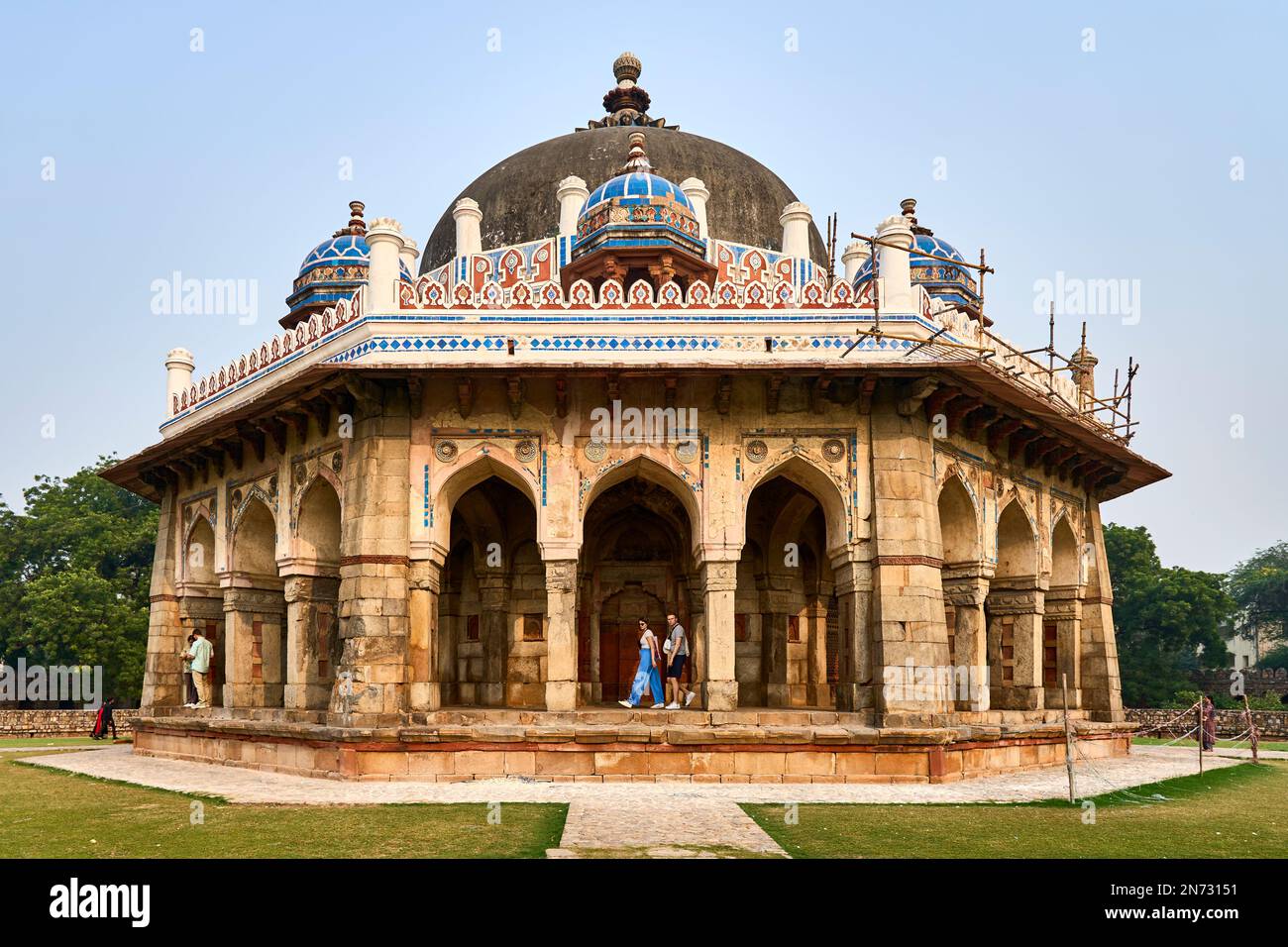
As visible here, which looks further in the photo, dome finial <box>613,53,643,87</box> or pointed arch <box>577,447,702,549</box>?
dome finial <box>613,53,643,87</box>

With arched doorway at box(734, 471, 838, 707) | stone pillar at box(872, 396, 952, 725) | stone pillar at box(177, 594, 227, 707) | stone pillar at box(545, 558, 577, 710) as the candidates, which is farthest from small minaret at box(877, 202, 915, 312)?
stone pillar at box(177, 594, 227, 707)

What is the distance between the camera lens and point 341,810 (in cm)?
1086

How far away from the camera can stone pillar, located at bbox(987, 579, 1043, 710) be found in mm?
18609

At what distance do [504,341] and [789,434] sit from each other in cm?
381

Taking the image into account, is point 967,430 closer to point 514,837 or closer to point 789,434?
point 789,434

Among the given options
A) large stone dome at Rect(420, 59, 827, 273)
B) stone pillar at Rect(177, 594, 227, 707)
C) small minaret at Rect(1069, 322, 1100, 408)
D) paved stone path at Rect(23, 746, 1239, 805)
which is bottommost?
paved stone path at Rect(23, 746, 1239, 805)

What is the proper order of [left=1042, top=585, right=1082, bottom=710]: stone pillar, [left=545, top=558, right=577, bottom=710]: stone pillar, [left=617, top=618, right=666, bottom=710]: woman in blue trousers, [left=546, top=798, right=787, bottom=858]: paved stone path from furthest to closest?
[left=1042, top=585, right=1082, bottom=710]: stone pillar
[left=617, top=618, right=666, bottom=710]: woman in blue trousers
[left=545, top=558, right=577, bottom=710]: stone pillar
[left=546, top=798, right=787, bottom=858]: paved stone path

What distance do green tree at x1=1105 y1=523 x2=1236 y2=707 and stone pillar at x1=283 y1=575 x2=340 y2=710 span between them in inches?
1279

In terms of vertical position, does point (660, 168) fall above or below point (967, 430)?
above

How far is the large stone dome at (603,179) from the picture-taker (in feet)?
74.6

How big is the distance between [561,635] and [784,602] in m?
5.30

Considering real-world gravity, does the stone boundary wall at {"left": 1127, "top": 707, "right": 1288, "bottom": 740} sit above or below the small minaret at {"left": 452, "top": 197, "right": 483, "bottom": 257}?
below

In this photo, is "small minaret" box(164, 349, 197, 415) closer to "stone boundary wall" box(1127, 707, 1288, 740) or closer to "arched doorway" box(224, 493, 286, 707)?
"arched doorway" box(224, 493, 286, 707)
